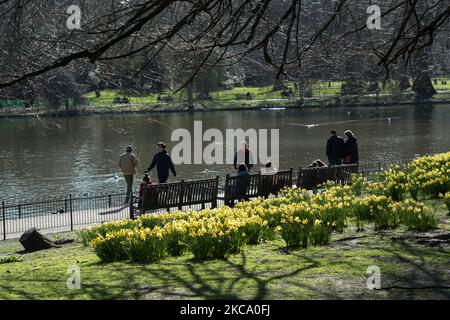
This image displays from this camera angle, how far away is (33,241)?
13109mm

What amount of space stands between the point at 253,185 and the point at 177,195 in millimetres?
1922

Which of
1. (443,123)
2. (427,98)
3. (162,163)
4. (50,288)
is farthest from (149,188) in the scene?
(427,98)

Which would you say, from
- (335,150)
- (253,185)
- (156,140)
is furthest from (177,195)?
(156,140)

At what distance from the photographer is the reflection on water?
105ft

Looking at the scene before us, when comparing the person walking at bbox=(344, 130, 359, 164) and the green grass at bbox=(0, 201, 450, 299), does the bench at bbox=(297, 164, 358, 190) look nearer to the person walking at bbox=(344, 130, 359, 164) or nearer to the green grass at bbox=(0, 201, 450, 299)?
the person walking at bbox=(344, 130, 359, 164)

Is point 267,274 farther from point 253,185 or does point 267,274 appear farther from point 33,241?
point 253,185

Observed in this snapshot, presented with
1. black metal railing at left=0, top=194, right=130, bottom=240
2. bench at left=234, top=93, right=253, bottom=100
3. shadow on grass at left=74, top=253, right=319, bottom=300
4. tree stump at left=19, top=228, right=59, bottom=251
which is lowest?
black metal railing at left=0, top=194, right=130, bottom=240

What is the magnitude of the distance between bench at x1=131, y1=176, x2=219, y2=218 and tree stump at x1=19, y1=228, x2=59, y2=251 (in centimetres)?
330

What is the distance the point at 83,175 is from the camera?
3331 cm

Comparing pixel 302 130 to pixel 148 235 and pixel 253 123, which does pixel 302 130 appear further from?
pixel 148 235

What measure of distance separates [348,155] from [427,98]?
5355cm

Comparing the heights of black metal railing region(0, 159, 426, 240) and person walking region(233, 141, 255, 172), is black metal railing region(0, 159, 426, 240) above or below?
below

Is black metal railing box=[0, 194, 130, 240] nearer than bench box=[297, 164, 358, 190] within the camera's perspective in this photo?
Yes

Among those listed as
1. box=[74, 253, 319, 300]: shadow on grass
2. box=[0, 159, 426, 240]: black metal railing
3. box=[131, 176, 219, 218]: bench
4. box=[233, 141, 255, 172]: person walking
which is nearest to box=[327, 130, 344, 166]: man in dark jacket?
box=[233, 141, 255, 172]: person walking
